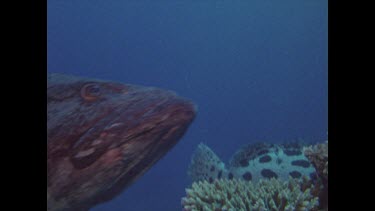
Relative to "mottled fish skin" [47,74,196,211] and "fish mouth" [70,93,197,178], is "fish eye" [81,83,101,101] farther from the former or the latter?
"fish mouth" [70,93,197,178]

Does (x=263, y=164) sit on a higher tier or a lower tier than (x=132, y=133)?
higher

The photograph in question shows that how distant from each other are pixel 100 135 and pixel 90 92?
0.59 metres

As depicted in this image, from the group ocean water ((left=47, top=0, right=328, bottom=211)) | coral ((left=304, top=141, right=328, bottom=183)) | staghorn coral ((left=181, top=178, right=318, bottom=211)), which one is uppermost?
ocean water ((left=47, top=0, right=328, bottom=211))

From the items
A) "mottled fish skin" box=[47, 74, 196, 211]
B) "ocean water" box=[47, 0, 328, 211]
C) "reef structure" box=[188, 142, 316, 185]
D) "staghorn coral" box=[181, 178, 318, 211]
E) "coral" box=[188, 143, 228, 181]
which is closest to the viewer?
"mottled fish skin" box=[47, 74, 196, 211]

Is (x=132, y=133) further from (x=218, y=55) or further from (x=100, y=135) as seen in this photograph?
(x=218, y=55)

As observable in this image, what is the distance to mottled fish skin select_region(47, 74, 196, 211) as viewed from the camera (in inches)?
129

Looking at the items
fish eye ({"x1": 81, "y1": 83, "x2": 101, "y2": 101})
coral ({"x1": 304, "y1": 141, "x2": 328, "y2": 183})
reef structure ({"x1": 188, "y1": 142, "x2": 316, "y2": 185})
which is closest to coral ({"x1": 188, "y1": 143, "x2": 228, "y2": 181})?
reef structure ({"x1": 188, "y1": 142, "x2": 316, "y2": 185})

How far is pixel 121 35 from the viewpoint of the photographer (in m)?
57.7

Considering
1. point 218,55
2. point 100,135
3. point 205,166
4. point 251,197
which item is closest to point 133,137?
point 100,135

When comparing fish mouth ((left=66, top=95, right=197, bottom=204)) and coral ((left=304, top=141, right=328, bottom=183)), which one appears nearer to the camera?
fish mouth ((left=66, top=95, right=197, bottom=204))

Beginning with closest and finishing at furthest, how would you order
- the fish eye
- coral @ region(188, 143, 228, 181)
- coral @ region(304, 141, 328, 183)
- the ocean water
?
the fish eye → coral @ region(304, 141, 328, 183) → coral @ region(188, 143, 228, 181) → the ocean water

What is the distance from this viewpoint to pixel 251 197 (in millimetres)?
4520
